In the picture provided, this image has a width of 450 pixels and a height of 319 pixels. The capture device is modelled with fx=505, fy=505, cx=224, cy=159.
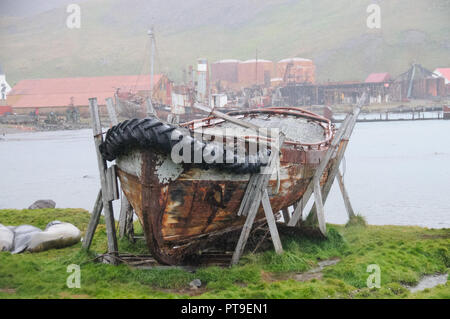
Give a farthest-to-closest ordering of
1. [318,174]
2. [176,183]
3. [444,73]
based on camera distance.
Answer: [444,73], [318,174], [176,183]

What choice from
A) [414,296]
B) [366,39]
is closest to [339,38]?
[366,39]

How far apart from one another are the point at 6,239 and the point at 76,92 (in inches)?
1840

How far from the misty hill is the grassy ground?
59010 mm

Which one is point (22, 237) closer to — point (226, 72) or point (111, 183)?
point (111, 183)

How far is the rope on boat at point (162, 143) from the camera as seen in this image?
613cm

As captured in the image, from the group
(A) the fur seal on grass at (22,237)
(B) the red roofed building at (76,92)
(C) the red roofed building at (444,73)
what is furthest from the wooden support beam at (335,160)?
(C) the red roofed building at (444,73)

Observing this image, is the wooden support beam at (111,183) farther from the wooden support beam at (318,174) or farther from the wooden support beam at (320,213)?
the wooden support beam at (320,213)

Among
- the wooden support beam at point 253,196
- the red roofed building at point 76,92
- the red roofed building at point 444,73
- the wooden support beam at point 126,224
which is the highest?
the red roofed building at point 444,73

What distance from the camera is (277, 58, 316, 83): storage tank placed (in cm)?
6216

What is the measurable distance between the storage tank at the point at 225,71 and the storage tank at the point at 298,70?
18.9ft

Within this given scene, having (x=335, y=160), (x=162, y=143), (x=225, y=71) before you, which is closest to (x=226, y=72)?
(x=225, y=71)

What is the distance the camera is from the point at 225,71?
63.2 meters

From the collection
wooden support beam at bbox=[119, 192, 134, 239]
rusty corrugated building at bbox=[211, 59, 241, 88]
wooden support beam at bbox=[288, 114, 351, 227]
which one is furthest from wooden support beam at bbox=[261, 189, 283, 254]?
rusty corrugated building at bbox=[211, 59, 241, 88]
